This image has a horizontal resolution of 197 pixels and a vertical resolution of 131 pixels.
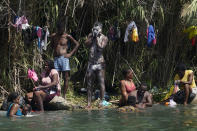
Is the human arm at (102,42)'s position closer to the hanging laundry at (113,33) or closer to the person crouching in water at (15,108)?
the hanging laundry at (113,33)

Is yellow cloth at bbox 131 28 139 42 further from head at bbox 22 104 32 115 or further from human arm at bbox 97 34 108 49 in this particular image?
head at bbox 22 104 32 115

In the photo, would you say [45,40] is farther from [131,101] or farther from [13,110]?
[131,101]

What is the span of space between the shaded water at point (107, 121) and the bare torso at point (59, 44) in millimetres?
1456

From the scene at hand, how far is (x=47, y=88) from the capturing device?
9.88 m

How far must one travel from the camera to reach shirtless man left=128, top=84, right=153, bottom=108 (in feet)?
33.7

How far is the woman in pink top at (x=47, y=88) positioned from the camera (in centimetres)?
970

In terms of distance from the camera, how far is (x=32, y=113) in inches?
374

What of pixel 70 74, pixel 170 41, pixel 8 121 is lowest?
pixel 8 121

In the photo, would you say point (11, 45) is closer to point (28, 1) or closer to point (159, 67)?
point (28, 1)

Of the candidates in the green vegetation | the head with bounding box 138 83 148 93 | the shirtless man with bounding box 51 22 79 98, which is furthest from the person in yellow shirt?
the shirtless man with bounding box 51 22 79 98

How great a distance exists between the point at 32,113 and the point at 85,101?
1.76m

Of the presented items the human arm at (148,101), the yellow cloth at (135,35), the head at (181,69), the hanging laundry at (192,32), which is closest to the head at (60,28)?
the yellow cloth at (135,35)

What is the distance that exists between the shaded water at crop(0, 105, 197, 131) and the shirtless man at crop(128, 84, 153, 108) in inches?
18.5

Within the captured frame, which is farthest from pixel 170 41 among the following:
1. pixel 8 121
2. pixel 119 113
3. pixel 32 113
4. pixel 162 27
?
pixel 8 121
